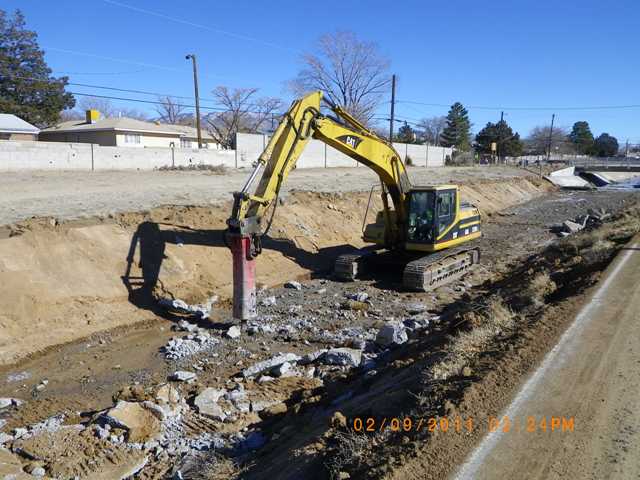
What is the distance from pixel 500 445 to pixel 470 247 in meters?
11.5

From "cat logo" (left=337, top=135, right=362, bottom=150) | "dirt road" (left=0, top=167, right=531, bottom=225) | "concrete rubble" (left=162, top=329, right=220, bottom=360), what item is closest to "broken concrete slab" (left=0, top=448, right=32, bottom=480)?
"concrete rubble" (left=162, top=329, right=220, bottom=360)

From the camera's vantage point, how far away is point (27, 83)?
1638 inches

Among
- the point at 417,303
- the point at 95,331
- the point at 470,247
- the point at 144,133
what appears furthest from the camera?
the point at 144,133

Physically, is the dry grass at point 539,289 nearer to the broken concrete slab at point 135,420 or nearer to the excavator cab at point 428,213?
the excavator cab at point 428,213

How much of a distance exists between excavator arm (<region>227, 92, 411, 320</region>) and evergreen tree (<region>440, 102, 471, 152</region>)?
8282 cm

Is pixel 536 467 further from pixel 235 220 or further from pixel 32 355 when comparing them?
pixel 32 355

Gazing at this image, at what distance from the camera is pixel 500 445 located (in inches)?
169

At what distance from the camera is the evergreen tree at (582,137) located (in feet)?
401

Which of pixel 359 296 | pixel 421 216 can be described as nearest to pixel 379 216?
pixel 421 216

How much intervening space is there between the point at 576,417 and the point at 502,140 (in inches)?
3427

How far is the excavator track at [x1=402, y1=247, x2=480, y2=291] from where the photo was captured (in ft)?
41.4

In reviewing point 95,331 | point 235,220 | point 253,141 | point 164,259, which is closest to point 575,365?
point 235,220

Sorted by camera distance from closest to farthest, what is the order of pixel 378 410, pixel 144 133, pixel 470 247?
pixel 378 410
pixel 470 247
pixel 144 133
